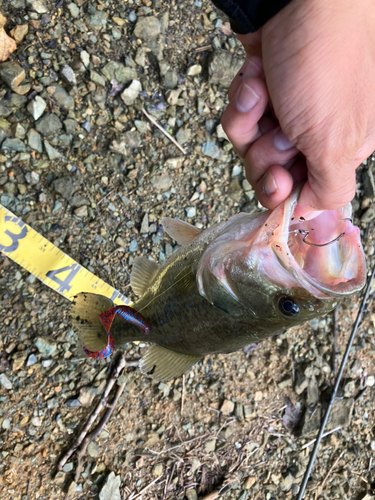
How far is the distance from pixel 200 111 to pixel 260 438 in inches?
131

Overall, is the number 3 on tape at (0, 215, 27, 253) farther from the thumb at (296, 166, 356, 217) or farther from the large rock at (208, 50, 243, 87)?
the thumb at (296, 166, 356, 217)

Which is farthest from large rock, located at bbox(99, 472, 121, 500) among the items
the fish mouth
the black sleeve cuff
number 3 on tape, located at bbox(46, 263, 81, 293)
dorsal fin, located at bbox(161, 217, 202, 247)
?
the black sleeve cuff

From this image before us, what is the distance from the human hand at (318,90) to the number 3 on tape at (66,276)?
6.90 ft

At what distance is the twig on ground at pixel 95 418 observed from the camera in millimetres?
3271

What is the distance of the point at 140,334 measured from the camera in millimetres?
2449

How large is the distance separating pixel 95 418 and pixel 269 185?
2712mm

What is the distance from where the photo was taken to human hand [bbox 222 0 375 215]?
1432 millimetres

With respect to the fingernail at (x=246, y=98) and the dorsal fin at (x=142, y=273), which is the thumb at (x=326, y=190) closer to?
the fingernail at (x=246, y=98)

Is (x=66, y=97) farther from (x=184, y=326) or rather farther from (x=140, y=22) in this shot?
(x=184, y=326)

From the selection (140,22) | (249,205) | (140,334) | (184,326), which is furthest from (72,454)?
(140,22)

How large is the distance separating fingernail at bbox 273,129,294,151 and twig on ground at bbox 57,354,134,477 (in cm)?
248

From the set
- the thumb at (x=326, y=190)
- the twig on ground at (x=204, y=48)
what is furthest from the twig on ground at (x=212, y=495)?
the twig on ground at (x=204, y=48)

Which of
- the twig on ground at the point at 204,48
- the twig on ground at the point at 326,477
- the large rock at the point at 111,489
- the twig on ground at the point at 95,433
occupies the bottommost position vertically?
the twig on ground at the point at 326,477

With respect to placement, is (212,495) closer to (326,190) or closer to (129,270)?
(129,270)
